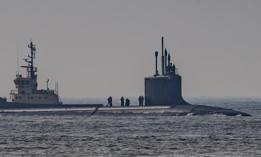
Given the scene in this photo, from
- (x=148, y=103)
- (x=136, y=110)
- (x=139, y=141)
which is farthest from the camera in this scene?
(x=148, y=103)

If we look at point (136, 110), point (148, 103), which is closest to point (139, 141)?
point (136, 110)

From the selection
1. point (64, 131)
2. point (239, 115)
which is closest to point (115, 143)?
point (64, 131)

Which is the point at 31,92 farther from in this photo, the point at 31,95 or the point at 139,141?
the point at 139,141

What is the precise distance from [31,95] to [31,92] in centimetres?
48

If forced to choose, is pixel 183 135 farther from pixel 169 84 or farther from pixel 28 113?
pixel 28 113

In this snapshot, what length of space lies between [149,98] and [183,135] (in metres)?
54.3

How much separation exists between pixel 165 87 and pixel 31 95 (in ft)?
74.0

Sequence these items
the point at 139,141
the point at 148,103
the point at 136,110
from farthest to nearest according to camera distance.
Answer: the point at 148,103 < the point at 136,110 < the point at 139,141

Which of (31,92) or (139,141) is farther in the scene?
(31,92)

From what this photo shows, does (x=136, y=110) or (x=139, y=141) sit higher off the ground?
(x=136, y=110)

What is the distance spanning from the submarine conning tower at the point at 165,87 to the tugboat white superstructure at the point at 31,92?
56.6 ft

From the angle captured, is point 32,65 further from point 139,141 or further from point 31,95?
point 139,141

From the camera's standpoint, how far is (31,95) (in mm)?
131375

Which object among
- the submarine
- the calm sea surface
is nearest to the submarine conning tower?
the submarine
